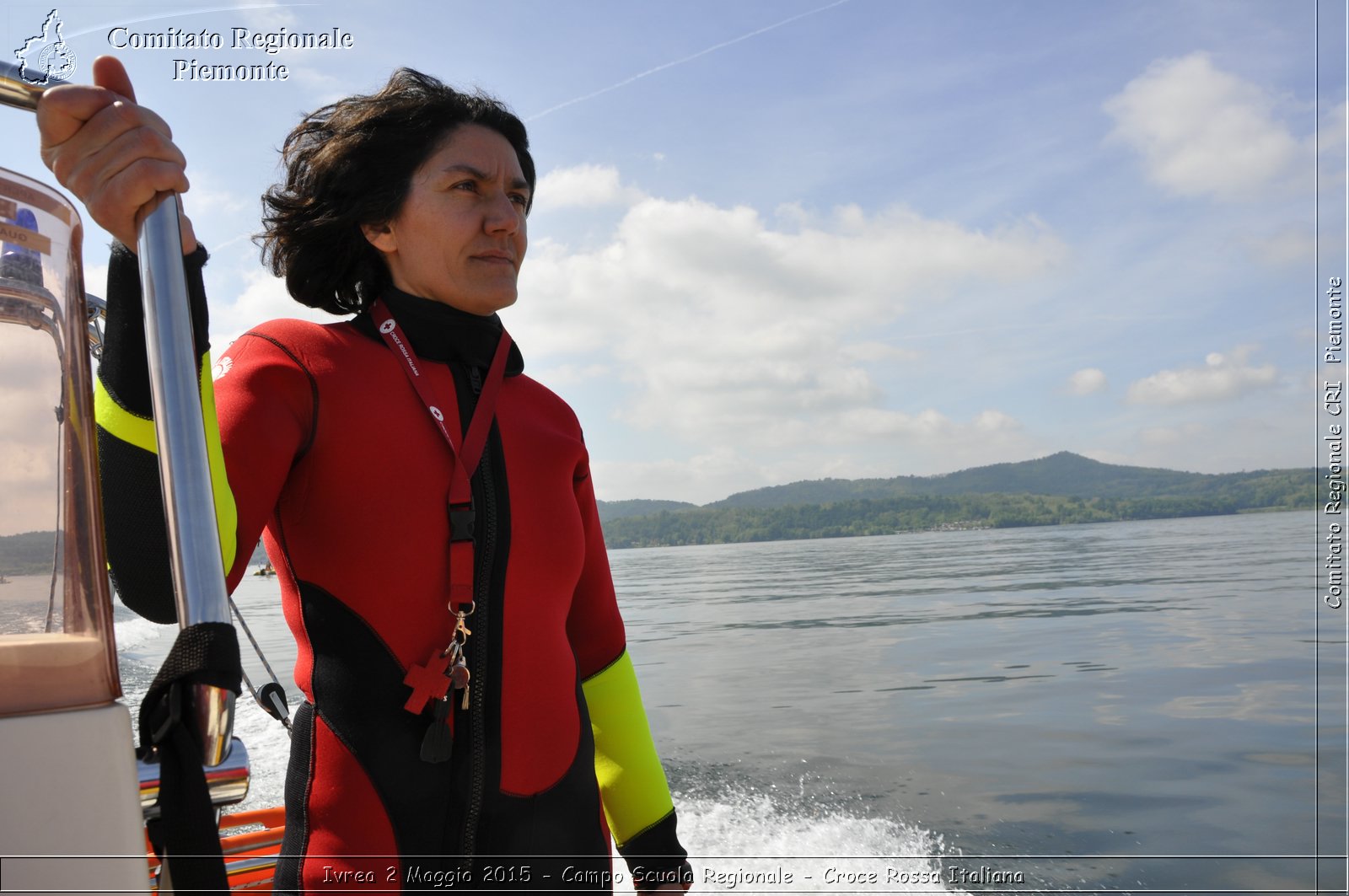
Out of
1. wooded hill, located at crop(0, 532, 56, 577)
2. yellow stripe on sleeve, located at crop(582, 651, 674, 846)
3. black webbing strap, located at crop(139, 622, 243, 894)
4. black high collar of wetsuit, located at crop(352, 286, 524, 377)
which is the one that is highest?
black high collar of wetsuit, located at crop(352, 286, 524, 377)

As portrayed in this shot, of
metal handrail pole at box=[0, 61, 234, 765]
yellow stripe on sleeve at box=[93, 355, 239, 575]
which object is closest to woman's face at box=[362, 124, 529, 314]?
yellow stripe on sleeve at box=[93, 355, 239, 575]

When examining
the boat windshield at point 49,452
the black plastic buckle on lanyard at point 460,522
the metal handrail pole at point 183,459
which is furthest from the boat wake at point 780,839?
the metal handrail pole at point 183,459

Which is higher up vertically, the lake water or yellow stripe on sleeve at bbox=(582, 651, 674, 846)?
yellow stripe on sleeve at bbox=(582, 651, 674, 846)

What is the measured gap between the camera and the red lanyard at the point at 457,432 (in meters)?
1.30

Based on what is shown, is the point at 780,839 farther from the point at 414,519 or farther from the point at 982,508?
the point at 982,508

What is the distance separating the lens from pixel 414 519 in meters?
1.31

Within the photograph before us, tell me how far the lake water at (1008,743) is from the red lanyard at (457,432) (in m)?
3.21

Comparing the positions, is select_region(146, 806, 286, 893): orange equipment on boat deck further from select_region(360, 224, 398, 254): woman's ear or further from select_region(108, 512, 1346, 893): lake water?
select_region(108, 512, 1346, 893): lake water

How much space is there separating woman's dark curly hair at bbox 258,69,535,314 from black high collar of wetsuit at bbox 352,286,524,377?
95mm

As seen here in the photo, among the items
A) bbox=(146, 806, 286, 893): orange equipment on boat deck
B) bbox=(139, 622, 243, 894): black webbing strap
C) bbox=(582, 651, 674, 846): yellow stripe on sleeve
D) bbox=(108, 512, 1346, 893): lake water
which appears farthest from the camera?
bbox=(108, 512, 1346, 893): lake water

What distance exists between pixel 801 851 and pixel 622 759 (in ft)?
10.3

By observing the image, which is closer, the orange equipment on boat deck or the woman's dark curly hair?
the woman's dark curly hair

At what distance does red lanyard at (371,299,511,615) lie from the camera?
1305mm

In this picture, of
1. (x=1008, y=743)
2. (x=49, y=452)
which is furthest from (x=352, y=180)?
(x=1008, y=743)
